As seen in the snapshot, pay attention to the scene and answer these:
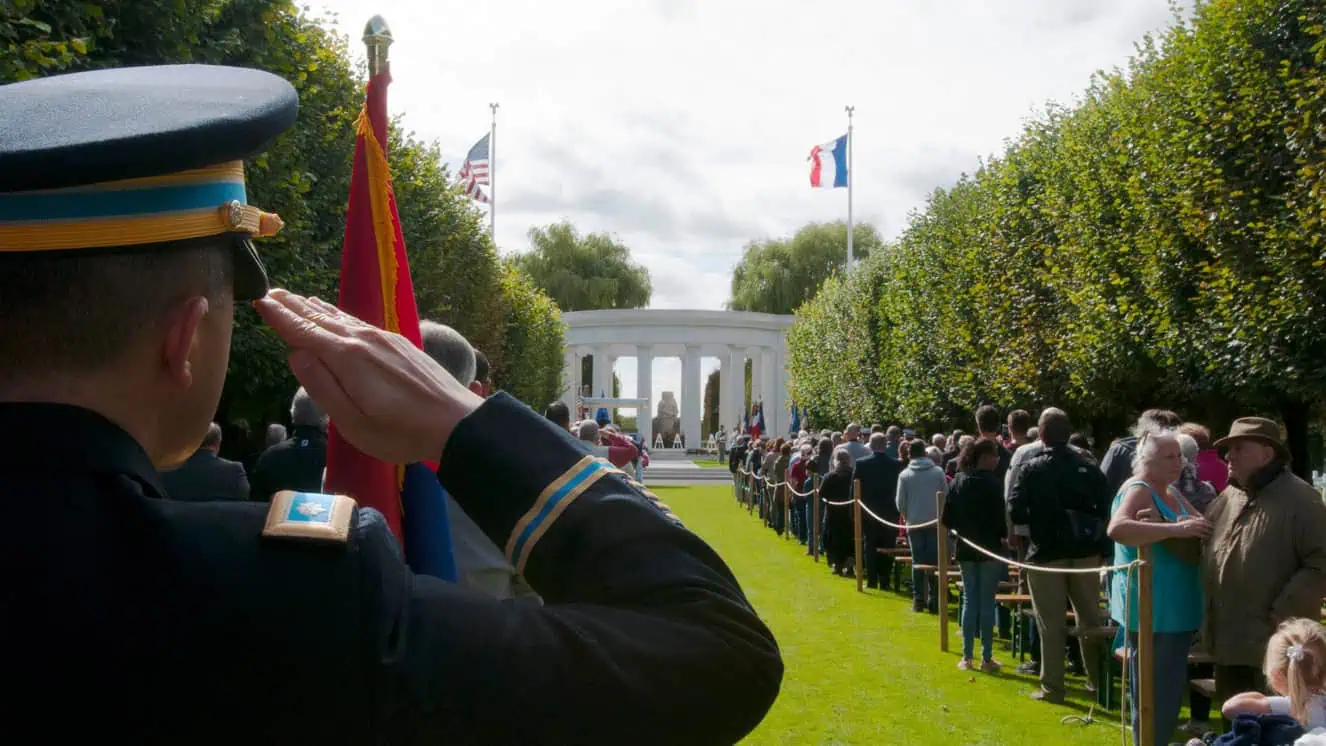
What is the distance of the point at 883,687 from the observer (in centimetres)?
1032

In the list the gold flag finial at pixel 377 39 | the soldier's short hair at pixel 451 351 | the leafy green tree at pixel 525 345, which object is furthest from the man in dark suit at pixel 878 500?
the leafy green tree at pixel 525 345

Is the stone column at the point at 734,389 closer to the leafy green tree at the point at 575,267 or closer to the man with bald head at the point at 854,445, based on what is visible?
the leafy green tree at the point at 575,267

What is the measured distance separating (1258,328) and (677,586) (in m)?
15.7

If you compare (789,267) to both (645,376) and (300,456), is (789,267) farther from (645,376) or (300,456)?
(300,456)

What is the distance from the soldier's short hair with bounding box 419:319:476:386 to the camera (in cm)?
330

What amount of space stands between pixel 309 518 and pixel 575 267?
8133 cm

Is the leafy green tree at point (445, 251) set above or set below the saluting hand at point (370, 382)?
Result: above

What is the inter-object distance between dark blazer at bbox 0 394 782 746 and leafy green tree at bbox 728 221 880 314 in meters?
78.3

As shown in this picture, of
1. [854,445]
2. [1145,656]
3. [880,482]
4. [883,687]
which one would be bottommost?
[883,687]

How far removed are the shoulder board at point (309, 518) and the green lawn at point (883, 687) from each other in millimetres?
7649

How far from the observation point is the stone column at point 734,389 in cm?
7694

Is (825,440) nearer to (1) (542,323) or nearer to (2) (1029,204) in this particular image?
(2) (1029,204)

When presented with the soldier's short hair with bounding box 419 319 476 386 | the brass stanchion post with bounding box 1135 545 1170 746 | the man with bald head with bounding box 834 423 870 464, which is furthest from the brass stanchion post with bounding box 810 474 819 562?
the soldier's short hair with bounding box 419 319 476 386

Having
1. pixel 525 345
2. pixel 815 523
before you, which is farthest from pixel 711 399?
A: pixel 815 523
